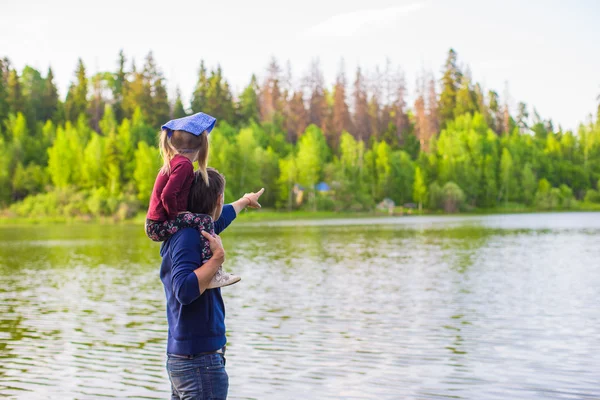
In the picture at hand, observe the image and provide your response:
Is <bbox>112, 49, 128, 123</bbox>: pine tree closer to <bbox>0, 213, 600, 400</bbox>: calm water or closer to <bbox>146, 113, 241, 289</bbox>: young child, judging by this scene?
<bbox>0, 213, 600, 400</bbox>: calm water

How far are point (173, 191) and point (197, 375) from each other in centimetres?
106

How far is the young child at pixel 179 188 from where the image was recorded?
410 cm

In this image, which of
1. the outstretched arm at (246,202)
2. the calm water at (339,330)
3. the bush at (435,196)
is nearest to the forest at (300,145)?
the bush at (435,196)

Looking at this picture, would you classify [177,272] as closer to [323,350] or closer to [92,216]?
[323,350]

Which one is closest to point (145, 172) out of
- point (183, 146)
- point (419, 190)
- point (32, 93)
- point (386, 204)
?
point (386, 204)

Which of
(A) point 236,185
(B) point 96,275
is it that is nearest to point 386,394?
(B) point 96,275

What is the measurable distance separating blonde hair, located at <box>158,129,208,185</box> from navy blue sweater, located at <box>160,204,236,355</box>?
1.30 feet

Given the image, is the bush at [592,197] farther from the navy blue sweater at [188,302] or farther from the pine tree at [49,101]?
the navy blue sweater at [188,302]

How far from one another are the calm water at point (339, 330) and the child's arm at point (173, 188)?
535 centimetres

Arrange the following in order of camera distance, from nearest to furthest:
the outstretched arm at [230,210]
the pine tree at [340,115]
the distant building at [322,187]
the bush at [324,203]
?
the outstretched arm at [230,210] < the bush at [324,203] < the distant building at [322,187] < the pine tree at [340,115]

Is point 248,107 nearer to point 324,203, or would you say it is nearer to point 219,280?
point 324,203

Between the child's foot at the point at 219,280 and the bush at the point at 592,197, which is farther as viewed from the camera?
the bush at the point at 592,197

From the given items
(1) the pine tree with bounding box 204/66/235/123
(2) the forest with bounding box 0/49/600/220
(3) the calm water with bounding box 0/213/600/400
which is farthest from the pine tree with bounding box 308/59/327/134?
(3) the calm water with bounding box 0/213/600/400

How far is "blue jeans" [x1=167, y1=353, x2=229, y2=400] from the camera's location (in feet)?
13.8
